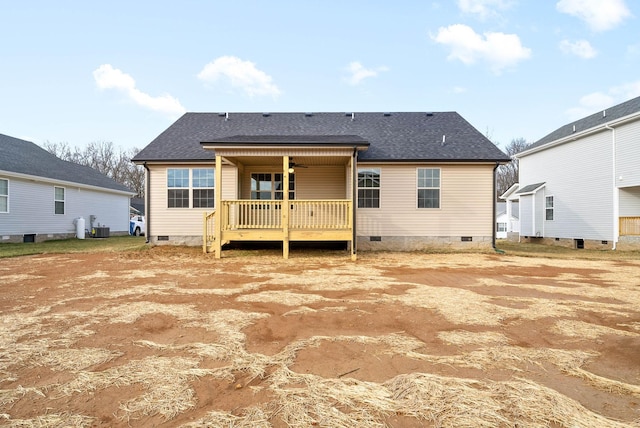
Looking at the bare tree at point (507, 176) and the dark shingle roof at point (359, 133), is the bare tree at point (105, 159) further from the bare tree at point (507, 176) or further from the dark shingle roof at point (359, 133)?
the bare tree at point (507, 176)

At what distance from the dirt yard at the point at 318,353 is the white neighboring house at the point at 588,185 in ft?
36.7

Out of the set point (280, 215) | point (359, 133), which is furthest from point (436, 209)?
point (280, 215)

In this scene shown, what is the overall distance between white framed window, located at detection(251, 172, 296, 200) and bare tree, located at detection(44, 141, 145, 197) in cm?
3830

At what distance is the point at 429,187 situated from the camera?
42.9 ft

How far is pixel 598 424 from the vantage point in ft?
6.69

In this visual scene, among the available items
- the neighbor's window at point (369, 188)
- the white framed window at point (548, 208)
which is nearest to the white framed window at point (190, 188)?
the neighbor's window at point (369, 188)

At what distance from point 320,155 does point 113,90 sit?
1168 inches

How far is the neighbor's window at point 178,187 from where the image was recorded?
13.2 m

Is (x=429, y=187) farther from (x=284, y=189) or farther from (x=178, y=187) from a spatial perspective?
(x=178, y=187)

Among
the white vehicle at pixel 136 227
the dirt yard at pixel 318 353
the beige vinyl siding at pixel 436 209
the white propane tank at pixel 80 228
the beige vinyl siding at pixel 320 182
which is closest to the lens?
the dirt yard at pixel 318 353

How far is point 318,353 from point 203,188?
37.2 feet

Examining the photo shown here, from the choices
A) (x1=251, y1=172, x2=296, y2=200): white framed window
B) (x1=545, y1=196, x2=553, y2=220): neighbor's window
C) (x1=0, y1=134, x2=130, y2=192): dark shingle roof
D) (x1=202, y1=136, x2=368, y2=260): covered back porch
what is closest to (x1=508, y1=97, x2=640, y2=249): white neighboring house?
(x1=545, y1=196, x2=553, y2=220): neighbor's window

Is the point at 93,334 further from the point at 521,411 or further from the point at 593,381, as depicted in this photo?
the point at 593,381

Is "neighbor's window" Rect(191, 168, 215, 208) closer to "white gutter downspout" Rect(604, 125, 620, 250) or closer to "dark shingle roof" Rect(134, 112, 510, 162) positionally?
"dark shingle roof" Rect(134, 112, 510, 162)
